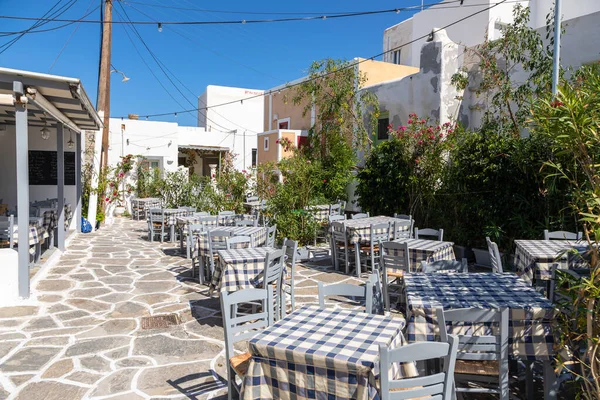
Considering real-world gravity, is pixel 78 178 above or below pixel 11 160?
below

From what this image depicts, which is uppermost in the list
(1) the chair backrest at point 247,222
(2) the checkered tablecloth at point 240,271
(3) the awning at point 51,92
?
(3) the awning at point 51,92

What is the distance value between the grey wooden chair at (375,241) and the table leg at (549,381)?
473 centimetres

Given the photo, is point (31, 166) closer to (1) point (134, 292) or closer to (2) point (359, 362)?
(1) point (134, 292)

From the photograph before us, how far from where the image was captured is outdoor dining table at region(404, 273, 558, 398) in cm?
309

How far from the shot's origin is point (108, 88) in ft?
48.7

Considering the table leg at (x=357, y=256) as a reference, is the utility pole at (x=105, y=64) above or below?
above

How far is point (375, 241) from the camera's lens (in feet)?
27.2

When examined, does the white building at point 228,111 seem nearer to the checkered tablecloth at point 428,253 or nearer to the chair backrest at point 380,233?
the chair backrest at point 380,233

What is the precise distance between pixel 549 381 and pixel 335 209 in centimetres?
1001

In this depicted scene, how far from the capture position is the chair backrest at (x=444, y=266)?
4680 mm

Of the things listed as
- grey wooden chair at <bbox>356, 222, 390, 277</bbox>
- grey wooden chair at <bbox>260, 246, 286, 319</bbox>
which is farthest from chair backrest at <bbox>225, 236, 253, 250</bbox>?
grey wooden chair at <bbox>356, 222, 390, 277</bbox>

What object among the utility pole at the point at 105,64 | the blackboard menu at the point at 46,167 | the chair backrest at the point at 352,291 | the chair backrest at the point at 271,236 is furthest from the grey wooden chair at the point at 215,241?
the utility pole at the point at 105,64

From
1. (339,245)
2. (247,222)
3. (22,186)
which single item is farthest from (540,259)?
(22,186)

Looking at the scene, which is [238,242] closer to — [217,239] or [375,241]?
[217,239]
